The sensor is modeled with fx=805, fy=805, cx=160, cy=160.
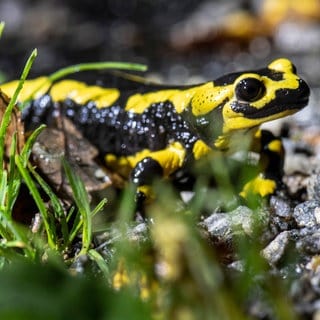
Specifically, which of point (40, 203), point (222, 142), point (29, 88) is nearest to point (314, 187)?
point (222, 142)

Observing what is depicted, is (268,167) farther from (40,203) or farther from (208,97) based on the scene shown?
(40,203)

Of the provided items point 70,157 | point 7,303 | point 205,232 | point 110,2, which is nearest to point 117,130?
point 70,157

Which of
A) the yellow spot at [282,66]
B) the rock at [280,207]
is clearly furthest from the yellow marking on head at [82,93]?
the rock at [280,207]

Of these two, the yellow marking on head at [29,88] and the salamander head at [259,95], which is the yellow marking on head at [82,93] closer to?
the yellow marking on head at [29,88]

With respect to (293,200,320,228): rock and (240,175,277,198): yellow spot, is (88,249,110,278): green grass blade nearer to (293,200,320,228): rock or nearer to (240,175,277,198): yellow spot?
(293,200,320,228): rock

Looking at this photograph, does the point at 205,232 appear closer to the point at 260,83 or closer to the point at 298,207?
the point at 298,207

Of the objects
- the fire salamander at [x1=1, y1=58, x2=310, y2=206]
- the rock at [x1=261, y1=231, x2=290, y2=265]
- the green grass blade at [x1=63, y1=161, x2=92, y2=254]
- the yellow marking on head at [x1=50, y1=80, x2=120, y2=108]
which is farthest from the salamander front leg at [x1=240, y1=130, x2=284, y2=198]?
the green grass blade at [x1=63, y1=161, x2=92, y2=254]
